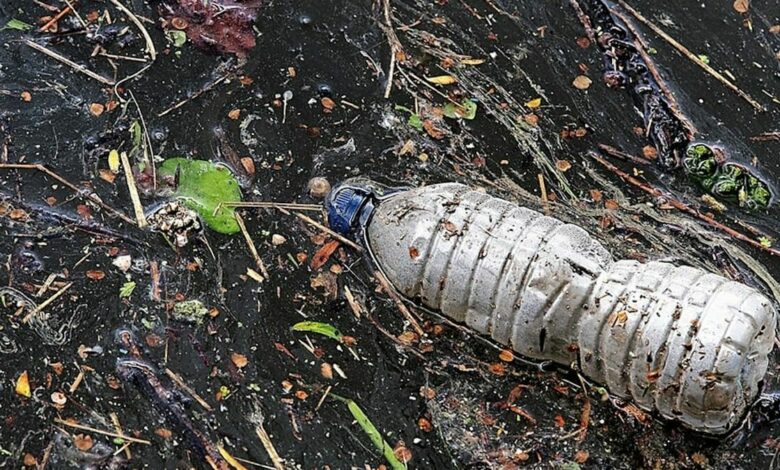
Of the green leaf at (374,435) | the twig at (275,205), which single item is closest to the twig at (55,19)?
the twig at (275,205)

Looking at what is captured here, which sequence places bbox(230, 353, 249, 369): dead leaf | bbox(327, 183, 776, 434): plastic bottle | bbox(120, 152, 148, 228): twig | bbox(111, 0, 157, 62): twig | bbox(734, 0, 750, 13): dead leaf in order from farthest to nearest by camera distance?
bbox(734, 0, 750, 13): dead leaf < bbox(111, 0, 157, 62): twig < bbox(120, 152, 148, 228): twig < bbox(230, 353, 249, 369): dead leaf < bbox(327, 183, 776, 434): plastic bottle

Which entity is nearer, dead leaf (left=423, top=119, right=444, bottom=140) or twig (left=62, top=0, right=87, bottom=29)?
dead leaf (left=423, top=119, right=444, bottom=140)

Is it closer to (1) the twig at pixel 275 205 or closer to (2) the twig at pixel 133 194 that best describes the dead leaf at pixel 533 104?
(1) the twig at pixel 275 205

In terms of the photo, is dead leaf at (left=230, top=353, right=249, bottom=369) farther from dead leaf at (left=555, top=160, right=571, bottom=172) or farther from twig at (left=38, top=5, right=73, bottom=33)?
twig at (left=38, top=5, right=73, bottom=33)

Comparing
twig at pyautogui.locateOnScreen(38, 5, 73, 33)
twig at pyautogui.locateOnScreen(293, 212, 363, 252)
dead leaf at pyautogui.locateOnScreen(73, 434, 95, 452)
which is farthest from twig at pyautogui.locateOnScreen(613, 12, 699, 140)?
dead leaf at pyautogui.locateOnScreen(73, 434, 95, 452)

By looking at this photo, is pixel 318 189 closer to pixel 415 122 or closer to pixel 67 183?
pixel 415 122

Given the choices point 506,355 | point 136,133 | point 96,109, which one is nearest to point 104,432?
point 136,133
